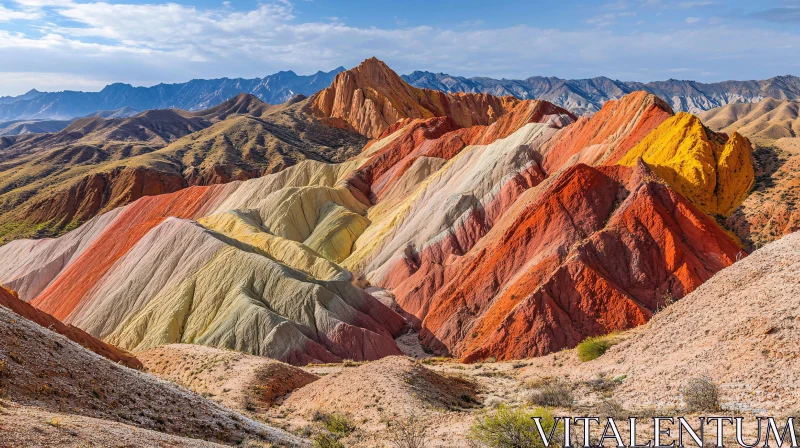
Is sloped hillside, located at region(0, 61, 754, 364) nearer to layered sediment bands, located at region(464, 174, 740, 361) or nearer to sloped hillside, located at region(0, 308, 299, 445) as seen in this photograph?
layered sediment bands, located at region(464, 174, 740, 361)

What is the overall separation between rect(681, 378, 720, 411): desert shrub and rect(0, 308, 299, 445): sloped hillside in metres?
11.8

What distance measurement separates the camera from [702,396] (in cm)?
1589

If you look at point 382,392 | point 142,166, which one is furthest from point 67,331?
point 142,166

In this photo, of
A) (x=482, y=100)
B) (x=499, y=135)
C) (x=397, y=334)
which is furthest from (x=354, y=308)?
(x=482, y=100)

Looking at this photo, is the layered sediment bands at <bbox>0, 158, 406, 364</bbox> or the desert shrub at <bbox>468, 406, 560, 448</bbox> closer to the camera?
the desert shrub at <bbox>468, 406, 560, 448</bbox>

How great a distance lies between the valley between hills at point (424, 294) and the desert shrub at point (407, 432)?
0.19 metres

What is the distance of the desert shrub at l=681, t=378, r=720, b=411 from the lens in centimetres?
1560

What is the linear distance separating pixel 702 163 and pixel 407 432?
1747 inches

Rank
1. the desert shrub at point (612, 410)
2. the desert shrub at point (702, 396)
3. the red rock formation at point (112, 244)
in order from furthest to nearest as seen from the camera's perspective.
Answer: the red rock formation at point (112, 244)
the desert shrub at point (612, 410)
the desert shrub at point (702, 396)

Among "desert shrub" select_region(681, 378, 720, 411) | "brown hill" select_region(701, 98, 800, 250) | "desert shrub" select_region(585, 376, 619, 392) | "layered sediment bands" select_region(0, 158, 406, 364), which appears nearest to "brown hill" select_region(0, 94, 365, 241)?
"layered sediment bands" select_region(0, 158, 406, 364)

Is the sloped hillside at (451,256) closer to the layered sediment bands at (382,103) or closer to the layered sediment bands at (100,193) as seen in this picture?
the layered sediment bands at (100,193)

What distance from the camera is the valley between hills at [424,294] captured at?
16500mm

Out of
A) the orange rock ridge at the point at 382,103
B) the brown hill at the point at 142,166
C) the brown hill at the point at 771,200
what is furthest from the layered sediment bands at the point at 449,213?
the orange rock ridge at the point at 382,103

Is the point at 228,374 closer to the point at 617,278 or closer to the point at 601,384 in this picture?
the point at 601,384
